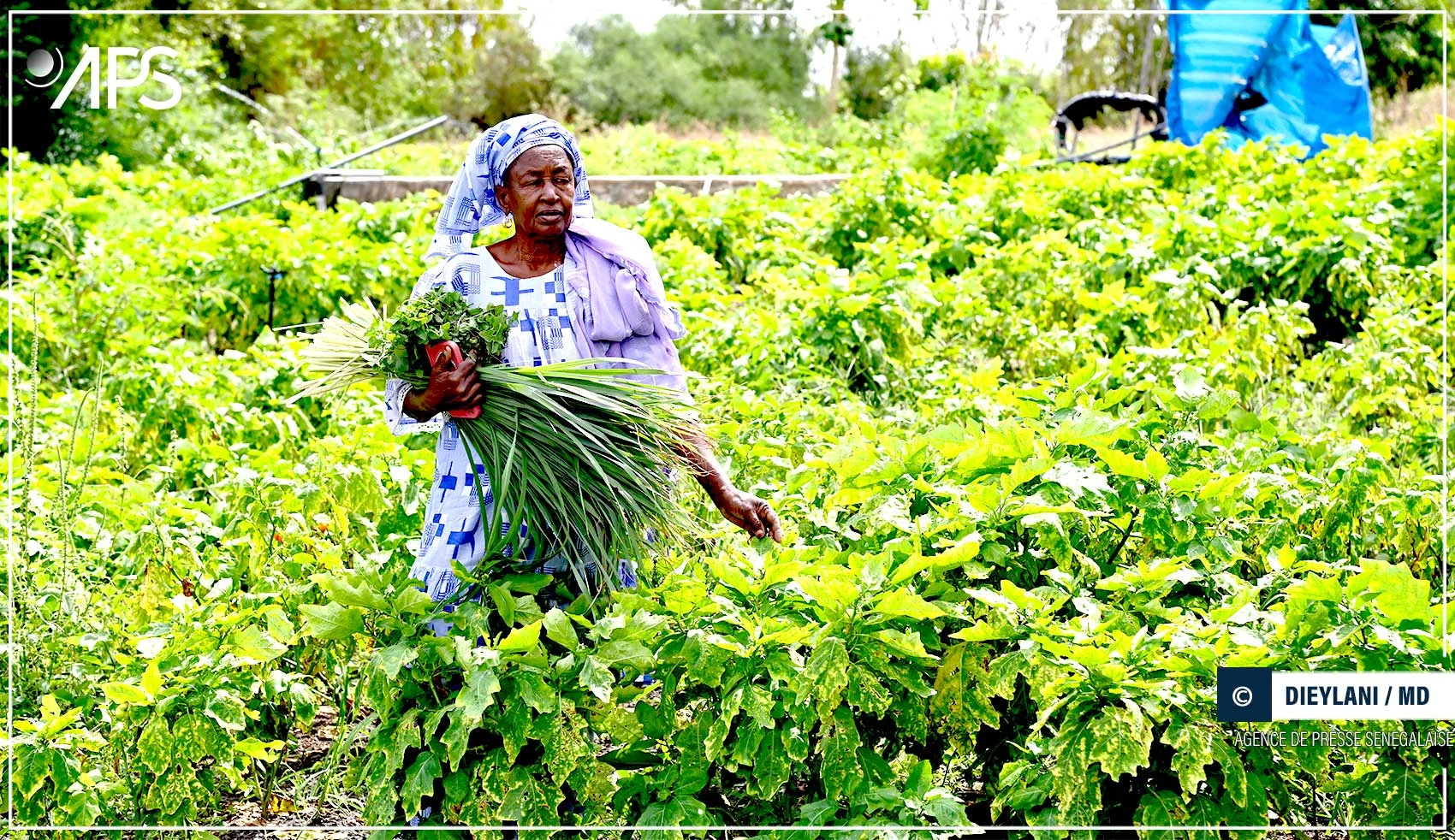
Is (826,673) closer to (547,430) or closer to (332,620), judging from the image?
(547,430)

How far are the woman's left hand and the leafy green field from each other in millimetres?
61

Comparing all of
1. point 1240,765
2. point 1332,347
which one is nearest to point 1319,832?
point 1240,765

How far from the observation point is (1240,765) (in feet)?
7.54

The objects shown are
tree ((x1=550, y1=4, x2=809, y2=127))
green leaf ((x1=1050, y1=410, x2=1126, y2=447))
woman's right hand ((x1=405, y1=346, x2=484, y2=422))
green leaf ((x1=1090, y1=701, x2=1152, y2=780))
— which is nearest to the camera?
green leaf ((x1=1090, y1=701, x2=1152, y2=780))

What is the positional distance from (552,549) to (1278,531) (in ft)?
4.84

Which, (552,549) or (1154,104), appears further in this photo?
(1154,104)

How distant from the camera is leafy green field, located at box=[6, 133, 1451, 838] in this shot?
2381 mm

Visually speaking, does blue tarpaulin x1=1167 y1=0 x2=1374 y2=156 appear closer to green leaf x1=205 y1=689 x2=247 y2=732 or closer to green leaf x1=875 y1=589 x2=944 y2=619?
green leaf x1=875 y1=589 x2=944 y2=619

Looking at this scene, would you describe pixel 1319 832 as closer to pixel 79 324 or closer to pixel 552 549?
pixel 552 549

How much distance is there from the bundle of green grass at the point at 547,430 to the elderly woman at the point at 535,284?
0.05 metres

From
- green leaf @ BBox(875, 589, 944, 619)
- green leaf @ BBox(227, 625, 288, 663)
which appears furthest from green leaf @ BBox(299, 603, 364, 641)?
green leaf @ BBox(875, 589, 944, 619)

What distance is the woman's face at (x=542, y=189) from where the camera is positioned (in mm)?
2611

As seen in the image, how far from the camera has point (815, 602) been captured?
2562mm

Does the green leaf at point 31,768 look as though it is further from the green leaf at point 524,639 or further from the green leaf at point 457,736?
the green leaf at point 524,639
